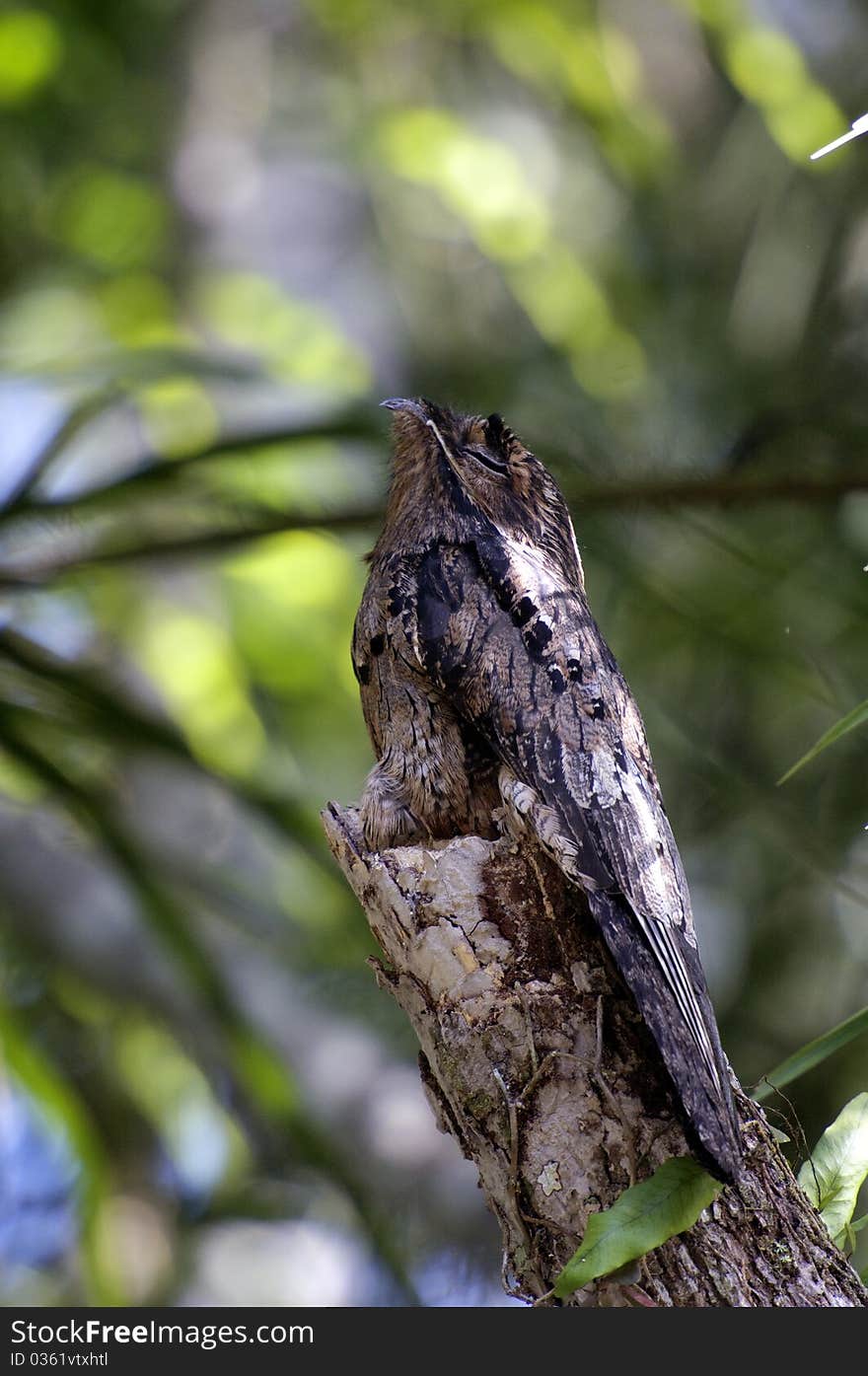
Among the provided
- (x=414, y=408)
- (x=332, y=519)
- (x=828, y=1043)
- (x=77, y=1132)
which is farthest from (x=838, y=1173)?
(x=77, y=1132)

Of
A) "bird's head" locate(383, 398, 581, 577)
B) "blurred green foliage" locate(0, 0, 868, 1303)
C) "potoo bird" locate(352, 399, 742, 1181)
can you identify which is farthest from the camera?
"blurred green foliage" locate(0, 0, 868, 1303)

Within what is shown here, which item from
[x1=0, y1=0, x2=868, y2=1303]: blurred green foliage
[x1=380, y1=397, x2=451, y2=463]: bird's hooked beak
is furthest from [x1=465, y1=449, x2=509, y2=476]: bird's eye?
[x1=0, y1=0, x2=868, y2=1303]: blurred green foliage

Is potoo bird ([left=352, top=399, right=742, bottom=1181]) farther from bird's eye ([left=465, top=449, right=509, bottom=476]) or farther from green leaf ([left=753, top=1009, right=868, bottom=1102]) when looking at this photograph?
green leaf ([left=753, top=1009, right=868, bottom=1102])

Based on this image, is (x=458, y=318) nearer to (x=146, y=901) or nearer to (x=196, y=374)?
(x=196, y=374)

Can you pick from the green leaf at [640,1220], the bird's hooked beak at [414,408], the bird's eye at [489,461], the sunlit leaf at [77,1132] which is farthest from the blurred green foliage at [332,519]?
the green leaf at [640,1220]

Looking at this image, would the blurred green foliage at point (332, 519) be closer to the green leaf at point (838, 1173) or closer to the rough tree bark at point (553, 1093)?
the green leaf at point (838, 1173)

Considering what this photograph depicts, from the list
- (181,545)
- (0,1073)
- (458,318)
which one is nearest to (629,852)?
(181,545)

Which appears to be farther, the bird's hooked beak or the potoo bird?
the bird's hooked beak
